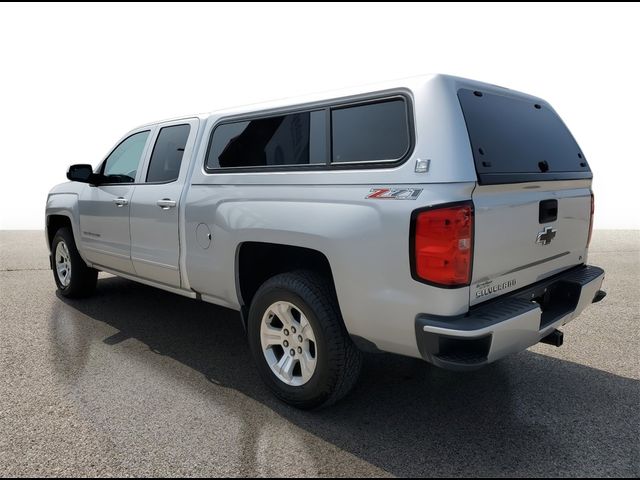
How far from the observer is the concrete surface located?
106 inches

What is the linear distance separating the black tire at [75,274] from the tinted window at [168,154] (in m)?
1.96

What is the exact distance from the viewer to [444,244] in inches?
100

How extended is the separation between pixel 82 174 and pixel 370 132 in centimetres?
350

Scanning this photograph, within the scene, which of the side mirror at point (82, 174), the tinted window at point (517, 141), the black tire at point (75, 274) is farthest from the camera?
the black tire at point (75, 274)

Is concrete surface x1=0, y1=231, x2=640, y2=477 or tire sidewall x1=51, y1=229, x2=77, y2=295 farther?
tire sidewall x1=51, y1=229, x2=77, y2=295

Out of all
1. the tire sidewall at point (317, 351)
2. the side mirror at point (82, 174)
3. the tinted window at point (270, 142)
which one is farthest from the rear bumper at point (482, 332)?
the side mirror at point (82, 174)

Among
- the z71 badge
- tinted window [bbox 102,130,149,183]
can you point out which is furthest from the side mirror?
the z71 badge

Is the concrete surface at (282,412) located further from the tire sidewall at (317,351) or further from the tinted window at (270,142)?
the tinted window at (270,142)

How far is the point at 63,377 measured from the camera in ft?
12.4

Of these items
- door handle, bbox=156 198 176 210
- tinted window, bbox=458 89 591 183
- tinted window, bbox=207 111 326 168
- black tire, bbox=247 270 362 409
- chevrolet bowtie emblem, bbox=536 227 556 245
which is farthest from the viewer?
door handle, bbox=156 198 176 210

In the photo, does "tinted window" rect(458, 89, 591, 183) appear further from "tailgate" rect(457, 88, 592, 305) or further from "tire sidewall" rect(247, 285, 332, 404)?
"tire sidewall" rect(247, 285, 332, 404)

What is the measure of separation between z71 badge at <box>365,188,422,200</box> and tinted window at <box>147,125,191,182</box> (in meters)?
2.12

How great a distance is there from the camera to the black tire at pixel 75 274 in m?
5.87

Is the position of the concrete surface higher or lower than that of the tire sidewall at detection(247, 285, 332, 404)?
lower
